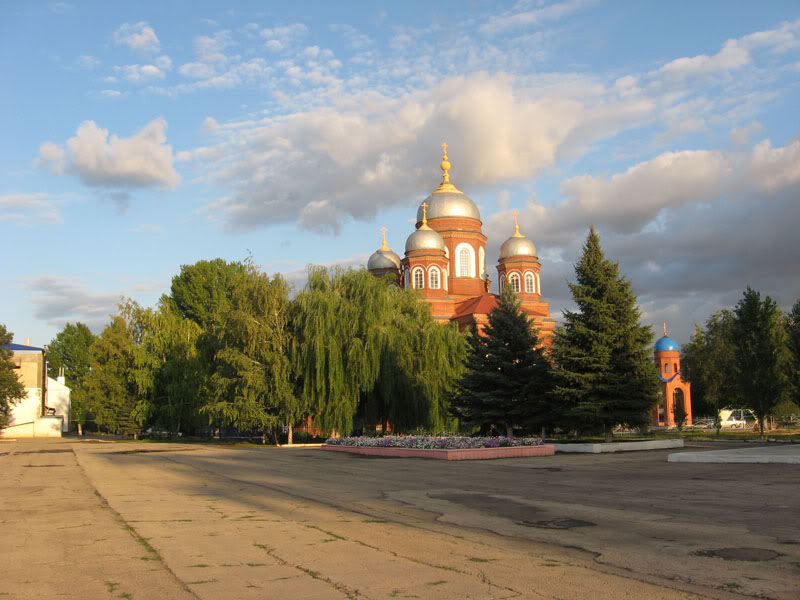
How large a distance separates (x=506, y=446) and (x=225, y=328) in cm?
1632

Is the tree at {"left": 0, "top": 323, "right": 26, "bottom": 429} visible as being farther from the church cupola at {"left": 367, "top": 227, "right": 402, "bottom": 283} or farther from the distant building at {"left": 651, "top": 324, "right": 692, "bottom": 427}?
the distant building at {"left": 651, "top": 324, "right": 692, "bottom": 427}

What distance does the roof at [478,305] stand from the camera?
47.1 meters

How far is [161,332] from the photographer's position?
4531 cm

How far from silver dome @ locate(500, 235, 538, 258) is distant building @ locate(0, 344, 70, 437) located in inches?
1403

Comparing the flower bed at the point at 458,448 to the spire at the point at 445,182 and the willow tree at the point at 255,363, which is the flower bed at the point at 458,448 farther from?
the spire at the point at 445,182

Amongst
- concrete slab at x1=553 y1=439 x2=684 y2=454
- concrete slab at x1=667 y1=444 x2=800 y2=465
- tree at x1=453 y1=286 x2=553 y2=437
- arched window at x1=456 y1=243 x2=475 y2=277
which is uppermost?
arched window at x1=456 y1=243 x2=475 y2=277

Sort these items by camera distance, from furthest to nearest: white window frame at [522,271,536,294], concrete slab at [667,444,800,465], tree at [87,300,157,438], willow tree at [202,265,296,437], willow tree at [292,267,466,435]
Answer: white window frame at [522,271,536,294]
tree at [87,300,157,438]
willow tree at [202,265,296,437]
willow tree at [292,267,466,435]
concrete slab at [667,444,800,465]

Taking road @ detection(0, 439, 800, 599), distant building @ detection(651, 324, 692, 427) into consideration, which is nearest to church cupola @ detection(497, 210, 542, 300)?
distant building @ detection(651, 324, 692, 427)

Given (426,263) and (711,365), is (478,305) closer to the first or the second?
(426,263)

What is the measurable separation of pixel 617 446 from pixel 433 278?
95.4ft

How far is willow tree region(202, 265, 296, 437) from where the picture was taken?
3041 centimetres

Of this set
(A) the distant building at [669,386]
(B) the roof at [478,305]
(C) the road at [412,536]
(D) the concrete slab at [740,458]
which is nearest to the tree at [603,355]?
(D) the concrete slab at [740,458]

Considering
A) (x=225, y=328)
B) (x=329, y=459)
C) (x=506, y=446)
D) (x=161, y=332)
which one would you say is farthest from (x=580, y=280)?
(x=161, y=332)

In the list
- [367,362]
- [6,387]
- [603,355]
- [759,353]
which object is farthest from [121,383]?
[759,353]
